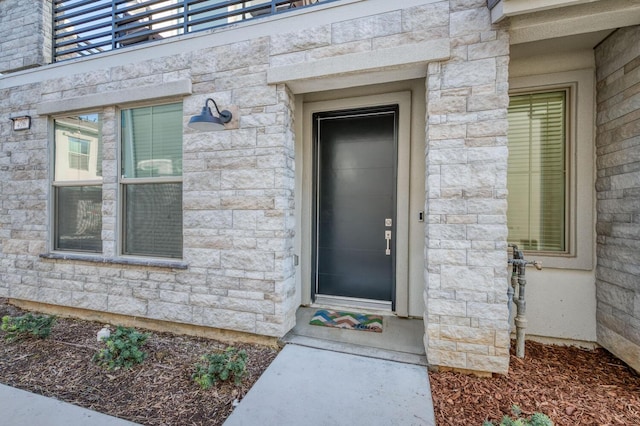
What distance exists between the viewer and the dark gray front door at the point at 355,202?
3.33 m

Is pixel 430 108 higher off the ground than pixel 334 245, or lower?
higher

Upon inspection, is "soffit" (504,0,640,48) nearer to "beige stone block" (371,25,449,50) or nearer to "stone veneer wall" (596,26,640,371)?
"stone veneer wall" (596,26,640,371)

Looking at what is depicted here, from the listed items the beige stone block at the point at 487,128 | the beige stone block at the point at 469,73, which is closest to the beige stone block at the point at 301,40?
the beige stone block at the point at 469,73

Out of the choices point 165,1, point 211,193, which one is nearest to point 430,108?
point 211,193

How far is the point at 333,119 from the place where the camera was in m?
3.50

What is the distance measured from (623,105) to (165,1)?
460 centimetres

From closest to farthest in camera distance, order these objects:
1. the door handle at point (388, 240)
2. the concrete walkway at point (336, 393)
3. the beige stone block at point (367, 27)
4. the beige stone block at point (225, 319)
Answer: the concrete walkway at point (336, 393) → the beige stone block at point (367, 27) → the beige stone block at point (225, 319) → the door handle at point (388, 240)

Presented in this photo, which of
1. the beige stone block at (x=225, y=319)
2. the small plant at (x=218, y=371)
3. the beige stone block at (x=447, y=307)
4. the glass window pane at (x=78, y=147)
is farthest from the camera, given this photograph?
the glass window pane at (x=78, y=147)

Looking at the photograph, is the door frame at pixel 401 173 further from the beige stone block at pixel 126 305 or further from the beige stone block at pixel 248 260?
the beige stone block at pixel 126 305

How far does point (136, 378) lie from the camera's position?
7.77 feet

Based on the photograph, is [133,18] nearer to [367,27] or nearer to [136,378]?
[367,27]

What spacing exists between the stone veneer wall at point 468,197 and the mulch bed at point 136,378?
64.0 inches

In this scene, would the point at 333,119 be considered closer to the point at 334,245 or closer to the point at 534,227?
the point at 334,245

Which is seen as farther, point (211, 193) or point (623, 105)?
point (211, 193)
